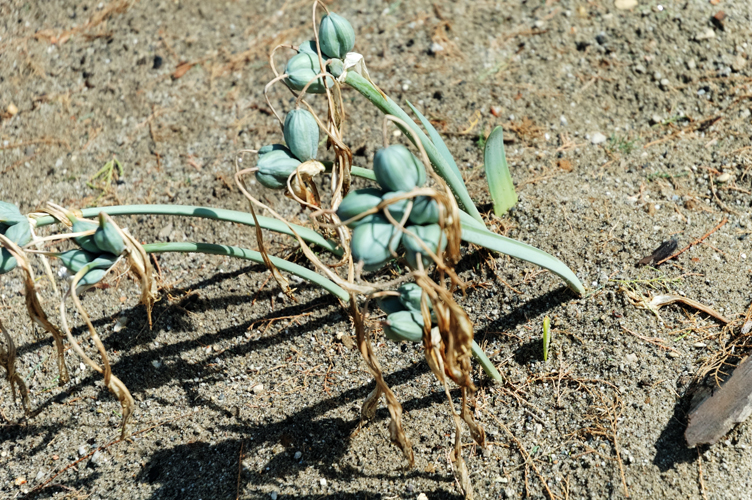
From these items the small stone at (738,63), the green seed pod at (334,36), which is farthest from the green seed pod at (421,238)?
the small stone at (738,63)

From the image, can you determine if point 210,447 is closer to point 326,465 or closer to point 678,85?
point 326,465

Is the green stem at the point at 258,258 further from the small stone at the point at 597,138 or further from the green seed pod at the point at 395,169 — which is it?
the small stone at the point at 597,138

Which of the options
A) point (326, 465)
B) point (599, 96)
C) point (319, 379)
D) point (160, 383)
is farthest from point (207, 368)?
point (599, 96)

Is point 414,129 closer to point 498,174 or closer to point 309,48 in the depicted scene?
point 309,48

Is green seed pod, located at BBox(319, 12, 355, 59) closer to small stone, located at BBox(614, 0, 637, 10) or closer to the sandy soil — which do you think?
the sandy soil

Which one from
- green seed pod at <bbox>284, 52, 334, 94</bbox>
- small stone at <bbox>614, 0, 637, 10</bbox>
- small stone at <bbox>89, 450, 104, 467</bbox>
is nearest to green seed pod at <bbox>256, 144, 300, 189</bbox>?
green seed pod at <bbox>284, 52, 334, 94</bbox>

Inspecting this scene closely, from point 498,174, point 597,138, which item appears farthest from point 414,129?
point 597,138
